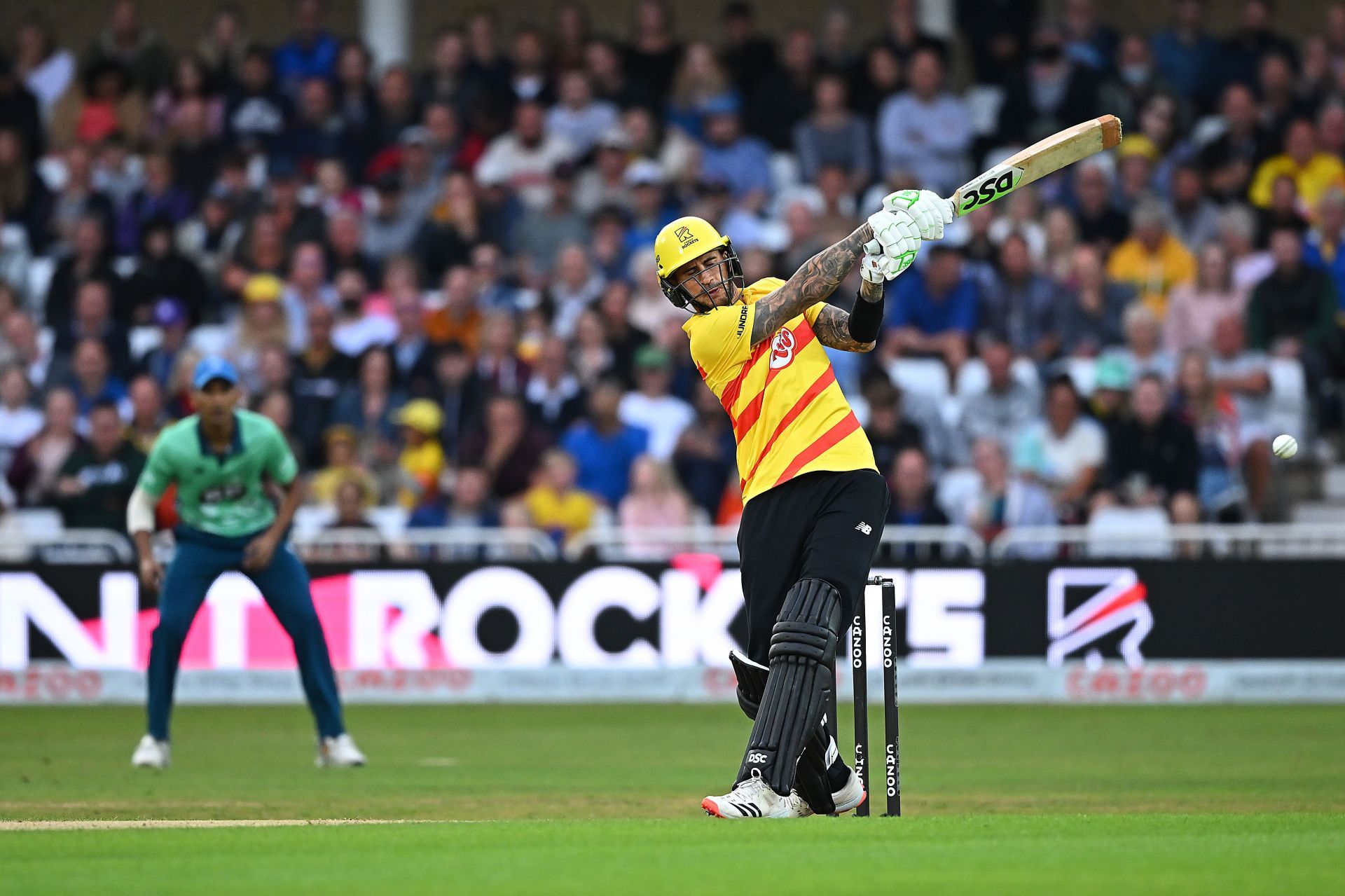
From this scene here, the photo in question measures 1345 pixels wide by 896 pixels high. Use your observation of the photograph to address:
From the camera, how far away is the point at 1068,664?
50.8 ft

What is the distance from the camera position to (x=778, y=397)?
8031mm

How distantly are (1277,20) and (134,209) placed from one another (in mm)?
12801

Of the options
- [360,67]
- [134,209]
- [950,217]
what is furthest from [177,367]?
[950,217]

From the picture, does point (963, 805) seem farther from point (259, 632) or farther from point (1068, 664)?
point (259, 632)

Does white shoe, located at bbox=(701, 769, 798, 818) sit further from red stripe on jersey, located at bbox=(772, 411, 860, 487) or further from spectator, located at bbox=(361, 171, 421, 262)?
spectator, located at bbox=(361, 171, 421, 262)

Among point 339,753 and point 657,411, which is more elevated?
point 657,411

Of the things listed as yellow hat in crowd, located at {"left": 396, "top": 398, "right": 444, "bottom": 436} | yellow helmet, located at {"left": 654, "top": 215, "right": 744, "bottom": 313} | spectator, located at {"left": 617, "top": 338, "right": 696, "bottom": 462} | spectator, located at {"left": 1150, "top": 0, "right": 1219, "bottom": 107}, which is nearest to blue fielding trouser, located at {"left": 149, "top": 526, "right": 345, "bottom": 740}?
yellow helmet, located at {"left": 654, "top": 215, "right": 744, "bottom": 313}

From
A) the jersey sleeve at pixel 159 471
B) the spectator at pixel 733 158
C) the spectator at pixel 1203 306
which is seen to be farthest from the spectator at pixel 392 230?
the jersey sleeve at pixel 159 471

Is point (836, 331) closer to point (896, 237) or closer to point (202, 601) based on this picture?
point (896, 237)

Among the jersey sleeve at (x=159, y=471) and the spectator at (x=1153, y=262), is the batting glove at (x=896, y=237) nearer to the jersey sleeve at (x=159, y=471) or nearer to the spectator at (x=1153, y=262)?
the jersey sleeve at (x=159, y=471)

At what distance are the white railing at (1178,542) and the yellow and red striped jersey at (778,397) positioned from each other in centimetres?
776

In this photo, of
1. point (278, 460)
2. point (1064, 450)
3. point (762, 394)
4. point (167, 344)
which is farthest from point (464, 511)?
point (762, 394)

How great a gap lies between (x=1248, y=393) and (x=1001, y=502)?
2536mm

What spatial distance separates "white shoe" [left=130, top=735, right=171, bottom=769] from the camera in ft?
36.5
